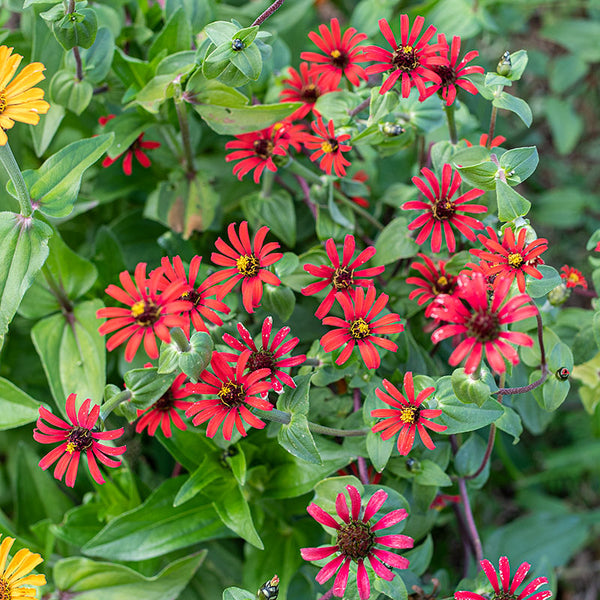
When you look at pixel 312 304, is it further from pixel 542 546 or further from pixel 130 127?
pixel 542 546

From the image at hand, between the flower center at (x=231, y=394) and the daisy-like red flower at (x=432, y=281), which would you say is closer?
the flower center at (x=231, y=394)

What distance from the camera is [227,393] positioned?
66 cm

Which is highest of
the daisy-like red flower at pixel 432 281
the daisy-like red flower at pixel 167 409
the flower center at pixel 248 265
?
the flower center at pixel 248 265

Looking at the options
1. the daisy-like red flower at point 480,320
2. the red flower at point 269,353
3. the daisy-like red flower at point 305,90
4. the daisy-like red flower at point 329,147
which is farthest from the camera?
the daisy-like red flower at point 305,90

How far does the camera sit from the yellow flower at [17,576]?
659 mm

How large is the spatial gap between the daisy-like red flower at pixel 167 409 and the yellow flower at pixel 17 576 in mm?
171

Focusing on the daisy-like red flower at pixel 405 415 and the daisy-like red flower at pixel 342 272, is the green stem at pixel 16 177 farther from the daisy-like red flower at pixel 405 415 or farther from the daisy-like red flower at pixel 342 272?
the daisy-like red flower at pixel 405 415

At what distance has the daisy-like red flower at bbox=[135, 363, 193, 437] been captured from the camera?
733 mm

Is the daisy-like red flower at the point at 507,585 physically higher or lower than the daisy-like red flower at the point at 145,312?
lower

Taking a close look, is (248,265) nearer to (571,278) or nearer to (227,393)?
(227,393)

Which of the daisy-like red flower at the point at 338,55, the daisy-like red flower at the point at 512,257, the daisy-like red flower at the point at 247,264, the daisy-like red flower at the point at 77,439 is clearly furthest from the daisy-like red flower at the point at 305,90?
the daisy-like red flower at the point at 77,439

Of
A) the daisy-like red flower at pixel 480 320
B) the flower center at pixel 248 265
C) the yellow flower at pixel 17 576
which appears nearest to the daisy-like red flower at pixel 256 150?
the flower center at pixel 248 265

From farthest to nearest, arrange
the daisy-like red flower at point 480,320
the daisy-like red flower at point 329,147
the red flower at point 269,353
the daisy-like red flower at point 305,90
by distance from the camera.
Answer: the daisy-like red flower at point 305,90 → the daisy-like red flower at point 329,147 → the red flower at point 269,353 → the daisy-like red flower at point 480,320

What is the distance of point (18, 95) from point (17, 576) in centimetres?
50
